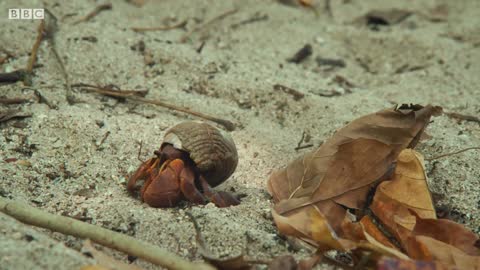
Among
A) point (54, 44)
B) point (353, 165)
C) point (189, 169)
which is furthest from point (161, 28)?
point (353, 165)

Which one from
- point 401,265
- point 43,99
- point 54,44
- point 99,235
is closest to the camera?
point 401,265

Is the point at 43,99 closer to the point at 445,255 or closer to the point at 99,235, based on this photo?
the point at 99,235

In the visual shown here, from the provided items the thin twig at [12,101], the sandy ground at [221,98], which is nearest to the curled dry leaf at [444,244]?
the sandy ground at [221,98]

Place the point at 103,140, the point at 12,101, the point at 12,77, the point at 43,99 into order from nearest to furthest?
the point at 103,140
the point at 12,101
the point at 43,99
the point at 12,77

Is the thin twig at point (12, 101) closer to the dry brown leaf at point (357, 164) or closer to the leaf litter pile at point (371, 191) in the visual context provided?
the leaf litter pile at point (371, 191)

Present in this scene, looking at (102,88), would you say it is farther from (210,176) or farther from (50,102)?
(210,176)

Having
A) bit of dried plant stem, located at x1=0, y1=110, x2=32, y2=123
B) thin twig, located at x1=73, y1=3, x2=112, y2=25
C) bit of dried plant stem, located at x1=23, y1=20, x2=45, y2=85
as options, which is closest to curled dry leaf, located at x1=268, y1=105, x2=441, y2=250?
bit of dried plant stem, located at x1=0, y1=110, x2=32, y2=123

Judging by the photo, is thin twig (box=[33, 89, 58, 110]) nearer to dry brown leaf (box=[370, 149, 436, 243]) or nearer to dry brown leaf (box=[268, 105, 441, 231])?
dry brown leaf (box=[268, 105, 441, 231])
